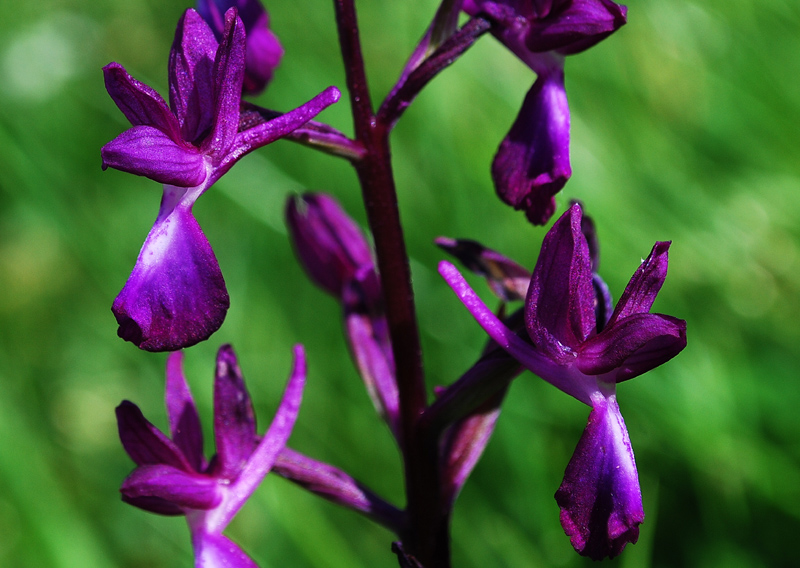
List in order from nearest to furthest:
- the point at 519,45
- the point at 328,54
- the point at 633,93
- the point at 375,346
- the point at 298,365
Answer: the point at 519,45
the point at 298,365
the point at 375,346
the point at 633,93
the point at 328,54

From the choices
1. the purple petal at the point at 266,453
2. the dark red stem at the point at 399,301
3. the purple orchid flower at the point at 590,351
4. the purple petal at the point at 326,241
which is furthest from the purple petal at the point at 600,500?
the purple petal at the point at 326,241

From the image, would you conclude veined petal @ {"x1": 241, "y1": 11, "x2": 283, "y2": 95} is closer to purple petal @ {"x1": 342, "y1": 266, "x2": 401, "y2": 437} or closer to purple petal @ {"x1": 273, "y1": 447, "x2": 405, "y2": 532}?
purple petal @ {"x1": 342, "y1": 266, "x2": 401, "y2": 437}

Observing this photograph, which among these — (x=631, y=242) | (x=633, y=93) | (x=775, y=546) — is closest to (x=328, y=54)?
(x=633, y=93)

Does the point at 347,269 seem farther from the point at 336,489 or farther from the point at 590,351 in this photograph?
the point at 590,351

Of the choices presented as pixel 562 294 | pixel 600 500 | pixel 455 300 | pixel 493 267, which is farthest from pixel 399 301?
pixel 455 300

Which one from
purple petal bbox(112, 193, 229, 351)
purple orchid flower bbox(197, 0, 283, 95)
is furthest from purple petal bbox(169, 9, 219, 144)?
purple orchid flower bbox(197, 0, 283, 95)

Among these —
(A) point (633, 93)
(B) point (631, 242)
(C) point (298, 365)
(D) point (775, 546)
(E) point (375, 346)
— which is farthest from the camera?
(A) point (633, 93)

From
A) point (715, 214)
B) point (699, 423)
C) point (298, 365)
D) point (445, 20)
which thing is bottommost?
point (699, 423)

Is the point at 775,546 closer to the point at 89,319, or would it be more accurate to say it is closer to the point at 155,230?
the point at 155,230
